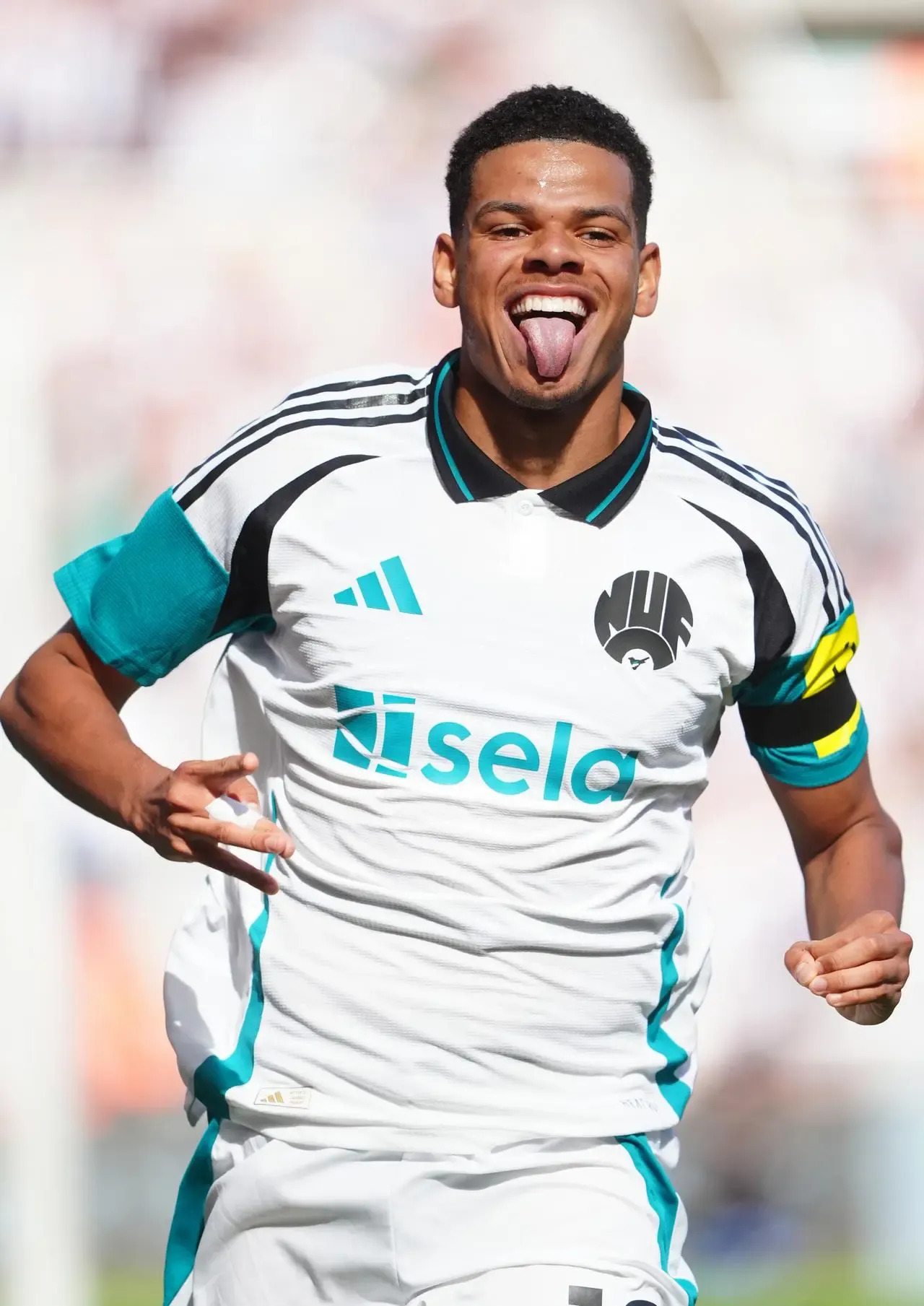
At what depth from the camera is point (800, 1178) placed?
13.2 feet

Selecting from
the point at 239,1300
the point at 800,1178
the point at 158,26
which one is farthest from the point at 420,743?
the point at 158,26

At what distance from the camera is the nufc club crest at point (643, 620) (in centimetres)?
203

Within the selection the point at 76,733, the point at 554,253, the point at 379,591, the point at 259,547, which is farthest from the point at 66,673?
the point at 554,253

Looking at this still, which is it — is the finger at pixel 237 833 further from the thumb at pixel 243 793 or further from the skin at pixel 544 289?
the skin at pixel 544 289

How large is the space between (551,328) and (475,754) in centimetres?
50

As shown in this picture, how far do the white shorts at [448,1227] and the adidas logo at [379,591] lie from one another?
0.60m

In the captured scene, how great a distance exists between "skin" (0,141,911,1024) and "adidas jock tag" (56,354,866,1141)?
0.18ft

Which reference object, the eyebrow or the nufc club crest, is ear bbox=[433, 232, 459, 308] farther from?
the nufc club crest

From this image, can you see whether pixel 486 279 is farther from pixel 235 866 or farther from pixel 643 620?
pixel 235 866

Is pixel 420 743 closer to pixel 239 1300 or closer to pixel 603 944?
pixel 603 944

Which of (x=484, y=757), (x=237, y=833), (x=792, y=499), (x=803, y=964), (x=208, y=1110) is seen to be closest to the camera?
(x=237, y=833)

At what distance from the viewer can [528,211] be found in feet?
6.84

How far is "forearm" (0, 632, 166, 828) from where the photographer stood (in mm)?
1972

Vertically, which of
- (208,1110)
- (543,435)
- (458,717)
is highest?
(543,435)
